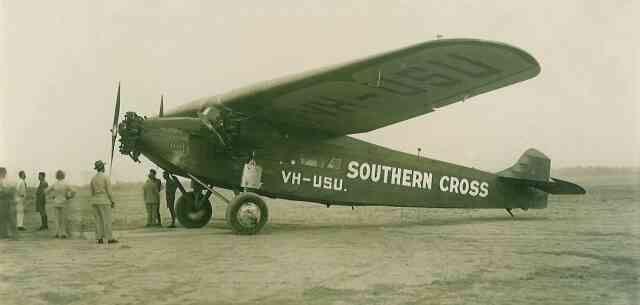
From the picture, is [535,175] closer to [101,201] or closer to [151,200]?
[151,200]

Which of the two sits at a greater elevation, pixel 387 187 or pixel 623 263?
pixel 387 187

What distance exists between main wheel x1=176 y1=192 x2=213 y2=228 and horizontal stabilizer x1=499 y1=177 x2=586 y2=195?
6.49m

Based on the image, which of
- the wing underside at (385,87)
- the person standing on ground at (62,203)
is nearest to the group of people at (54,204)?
the person standing on ground at (62,203)

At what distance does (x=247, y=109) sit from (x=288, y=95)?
1.07 meters

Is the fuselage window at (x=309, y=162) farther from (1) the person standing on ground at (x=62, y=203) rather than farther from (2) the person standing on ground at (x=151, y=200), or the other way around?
(1) the person standing on ground at (x=62, y=203)

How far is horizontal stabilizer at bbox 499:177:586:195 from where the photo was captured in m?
12.5

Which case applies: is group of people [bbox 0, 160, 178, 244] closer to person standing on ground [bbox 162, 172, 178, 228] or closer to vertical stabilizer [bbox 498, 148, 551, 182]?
person standing on ground [bbox 162, 172, 178, 228]

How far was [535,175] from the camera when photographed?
42.1 feet

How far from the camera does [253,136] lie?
9.79 m

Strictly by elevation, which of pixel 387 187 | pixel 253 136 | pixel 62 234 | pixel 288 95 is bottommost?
pixel 62 234

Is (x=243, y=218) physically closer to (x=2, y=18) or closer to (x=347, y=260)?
(x=347, y=260)

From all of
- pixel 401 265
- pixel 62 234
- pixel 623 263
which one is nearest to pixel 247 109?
pixel 62 234

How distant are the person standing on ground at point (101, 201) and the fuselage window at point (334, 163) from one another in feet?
13.2

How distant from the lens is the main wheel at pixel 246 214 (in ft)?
29.0
